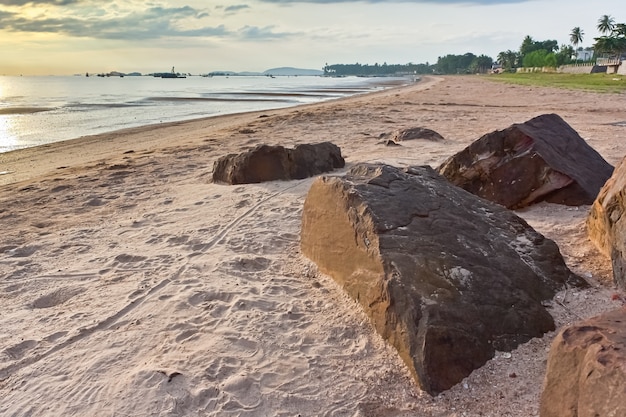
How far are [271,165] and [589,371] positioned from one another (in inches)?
236

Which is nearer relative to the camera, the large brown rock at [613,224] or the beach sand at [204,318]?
the beach sand at [204,318]

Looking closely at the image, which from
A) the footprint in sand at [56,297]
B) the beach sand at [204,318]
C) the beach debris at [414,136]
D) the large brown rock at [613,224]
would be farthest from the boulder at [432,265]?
the beach debris at [414,136]

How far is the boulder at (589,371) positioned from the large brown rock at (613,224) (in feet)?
5.48

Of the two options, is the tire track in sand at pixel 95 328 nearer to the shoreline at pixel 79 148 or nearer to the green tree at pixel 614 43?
the shoreline at pixel 79 148

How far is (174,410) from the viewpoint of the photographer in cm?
277

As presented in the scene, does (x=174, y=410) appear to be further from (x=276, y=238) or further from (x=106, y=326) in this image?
(x=276, y=238)

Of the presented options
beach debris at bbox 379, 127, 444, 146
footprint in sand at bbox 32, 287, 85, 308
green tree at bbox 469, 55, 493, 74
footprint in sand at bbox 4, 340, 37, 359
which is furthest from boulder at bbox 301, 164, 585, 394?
green tree at bbox 469, 55, 493, 74

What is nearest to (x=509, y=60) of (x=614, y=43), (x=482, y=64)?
(x=482, y=64)

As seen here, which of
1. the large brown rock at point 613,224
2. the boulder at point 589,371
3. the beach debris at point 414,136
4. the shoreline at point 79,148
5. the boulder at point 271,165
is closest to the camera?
the boulder at point 589,371

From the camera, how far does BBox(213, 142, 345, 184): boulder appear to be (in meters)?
7.61

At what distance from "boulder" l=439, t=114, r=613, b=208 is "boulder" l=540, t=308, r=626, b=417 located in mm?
3677

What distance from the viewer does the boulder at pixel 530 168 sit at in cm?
584

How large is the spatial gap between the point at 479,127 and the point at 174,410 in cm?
1232

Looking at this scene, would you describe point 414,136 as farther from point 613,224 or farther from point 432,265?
point 432,265
